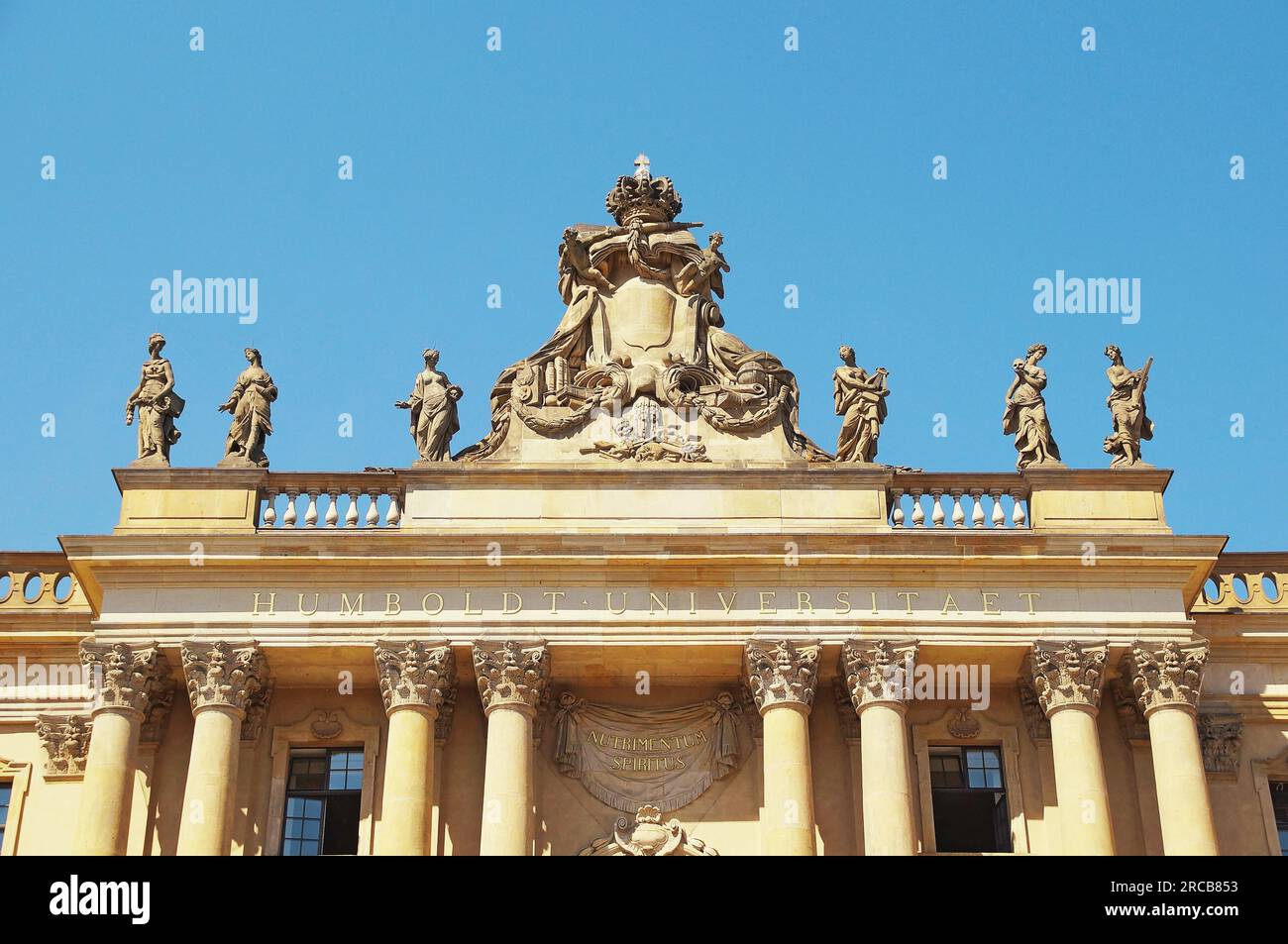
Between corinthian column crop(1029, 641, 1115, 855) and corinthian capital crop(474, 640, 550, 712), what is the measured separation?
6742 millimetres

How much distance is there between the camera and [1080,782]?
1027 inches

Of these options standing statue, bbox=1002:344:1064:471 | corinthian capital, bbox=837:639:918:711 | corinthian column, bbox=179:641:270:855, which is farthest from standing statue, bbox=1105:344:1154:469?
corinthian column, bbox=179:641:270:855

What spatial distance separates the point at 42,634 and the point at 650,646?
890 centimetres

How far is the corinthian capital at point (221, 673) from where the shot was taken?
2656cm

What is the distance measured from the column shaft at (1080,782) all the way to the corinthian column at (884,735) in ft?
6.54

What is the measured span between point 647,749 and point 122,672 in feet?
23.6

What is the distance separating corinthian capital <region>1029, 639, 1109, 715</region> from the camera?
87.9 ft

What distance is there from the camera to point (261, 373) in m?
29.3

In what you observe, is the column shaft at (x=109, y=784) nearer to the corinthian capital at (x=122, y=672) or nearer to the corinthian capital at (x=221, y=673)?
the corinthian capital at (x=122, y=672)

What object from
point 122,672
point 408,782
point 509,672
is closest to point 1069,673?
point 509,672
